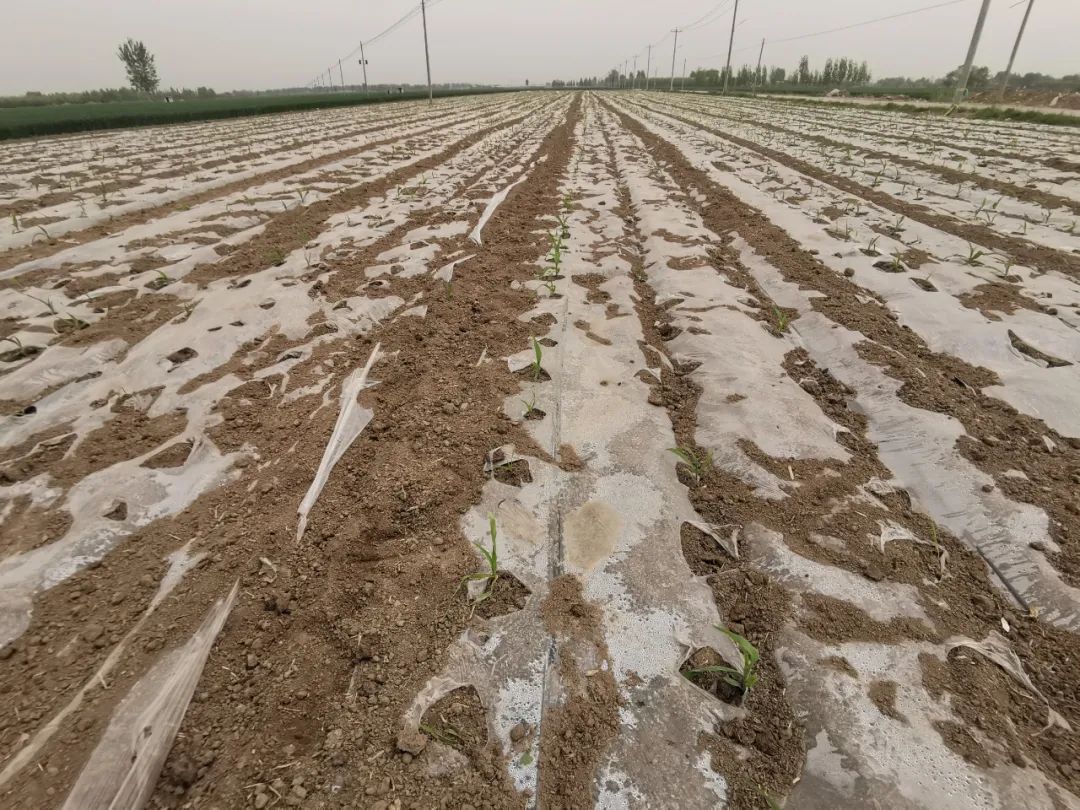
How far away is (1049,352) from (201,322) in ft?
22.5

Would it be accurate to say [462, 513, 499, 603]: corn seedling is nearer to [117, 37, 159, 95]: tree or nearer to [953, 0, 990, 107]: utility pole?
[953, 0, 990, 107]: utility pole

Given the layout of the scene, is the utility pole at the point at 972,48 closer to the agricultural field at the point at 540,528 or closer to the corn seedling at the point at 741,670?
the agricultural field at the point at 540,528

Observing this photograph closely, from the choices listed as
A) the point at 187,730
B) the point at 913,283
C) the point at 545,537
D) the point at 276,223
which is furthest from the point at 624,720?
the point at 276,223

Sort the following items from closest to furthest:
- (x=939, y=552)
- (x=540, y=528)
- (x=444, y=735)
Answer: (x=444, y=735) < (x=939, y=552) < (x=540, y=528)

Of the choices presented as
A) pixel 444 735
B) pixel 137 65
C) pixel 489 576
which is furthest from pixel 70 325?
pixel 137 65

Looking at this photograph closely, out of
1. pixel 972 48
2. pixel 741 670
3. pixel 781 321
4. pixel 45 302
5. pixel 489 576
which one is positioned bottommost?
pixel 741 670

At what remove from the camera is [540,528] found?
2498 mm

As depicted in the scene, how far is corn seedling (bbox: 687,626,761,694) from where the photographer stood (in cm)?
176

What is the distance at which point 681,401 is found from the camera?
139 inches

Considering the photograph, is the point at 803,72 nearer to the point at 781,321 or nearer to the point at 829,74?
the point at 829,74

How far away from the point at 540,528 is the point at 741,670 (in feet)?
3.47

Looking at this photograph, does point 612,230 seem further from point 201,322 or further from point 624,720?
point 624,720

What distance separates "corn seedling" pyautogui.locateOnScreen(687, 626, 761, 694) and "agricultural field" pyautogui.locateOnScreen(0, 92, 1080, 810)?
0.02 m

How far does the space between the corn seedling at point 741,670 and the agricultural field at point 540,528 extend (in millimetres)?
16
